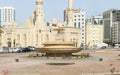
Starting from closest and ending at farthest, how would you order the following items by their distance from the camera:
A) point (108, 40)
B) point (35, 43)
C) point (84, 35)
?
point (35, 43) → point (84, 35) → point (108, 40)

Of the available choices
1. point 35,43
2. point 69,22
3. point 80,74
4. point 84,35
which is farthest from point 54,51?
point 84,35

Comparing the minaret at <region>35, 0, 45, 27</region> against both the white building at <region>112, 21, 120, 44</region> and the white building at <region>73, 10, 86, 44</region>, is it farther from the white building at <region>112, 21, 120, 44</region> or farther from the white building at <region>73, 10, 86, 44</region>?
the white building at <region>112, 21, 120, 44</region>

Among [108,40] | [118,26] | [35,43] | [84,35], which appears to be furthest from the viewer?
[108,40]

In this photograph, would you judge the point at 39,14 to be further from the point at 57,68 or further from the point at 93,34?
the point at 57,68

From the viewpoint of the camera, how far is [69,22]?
14050cm

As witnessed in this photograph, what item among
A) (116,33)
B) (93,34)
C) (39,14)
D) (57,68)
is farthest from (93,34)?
(57,68)

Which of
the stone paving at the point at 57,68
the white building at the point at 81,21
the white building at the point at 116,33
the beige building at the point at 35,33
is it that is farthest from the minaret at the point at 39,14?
the stone paving at the point at 57,68

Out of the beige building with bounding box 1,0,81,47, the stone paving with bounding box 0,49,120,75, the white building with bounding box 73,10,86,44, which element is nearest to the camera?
the stone paving with bounding box 0,49,120,75

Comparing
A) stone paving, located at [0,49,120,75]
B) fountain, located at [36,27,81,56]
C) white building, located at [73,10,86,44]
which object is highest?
white building, located at [73,10,86,44]

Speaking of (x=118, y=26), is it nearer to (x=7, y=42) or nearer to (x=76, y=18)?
(x=76, y=18)

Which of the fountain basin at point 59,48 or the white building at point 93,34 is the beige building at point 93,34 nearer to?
the white building at point 93,34

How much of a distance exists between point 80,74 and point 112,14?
595 feet

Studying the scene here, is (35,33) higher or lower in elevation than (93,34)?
higher

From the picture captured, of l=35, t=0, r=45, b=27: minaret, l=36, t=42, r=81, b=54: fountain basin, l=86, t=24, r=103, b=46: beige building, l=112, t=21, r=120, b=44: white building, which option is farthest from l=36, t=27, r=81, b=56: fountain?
l=112, t=21, r=120, b=44: white building
